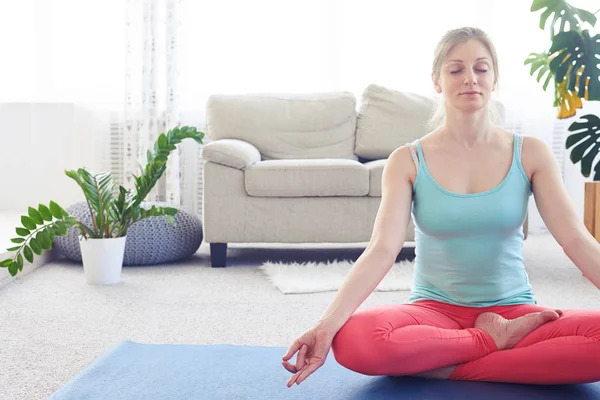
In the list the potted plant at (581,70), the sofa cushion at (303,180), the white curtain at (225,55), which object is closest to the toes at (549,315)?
the potted plant at (581,70)

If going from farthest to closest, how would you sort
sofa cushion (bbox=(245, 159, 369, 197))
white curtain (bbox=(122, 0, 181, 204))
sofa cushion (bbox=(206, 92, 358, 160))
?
white curtain (bbox=(122, 0, 181, 204)) < sofa cushion (bbox=(206, 92, 358, 160)) < sofa cushion (bbox=(245, 159, 369, 197))

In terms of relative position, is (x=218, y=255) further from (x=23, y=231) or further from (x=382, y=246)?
(x=382, y=246)

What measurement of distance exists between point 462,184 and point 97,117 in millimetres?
3683

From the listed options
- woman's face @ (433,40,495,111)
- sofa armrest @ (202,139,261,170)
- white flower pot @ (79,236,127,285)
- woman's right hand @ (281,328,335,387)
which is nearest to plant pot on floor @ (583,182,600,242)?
sofa armrest @ (202,139,261,170)

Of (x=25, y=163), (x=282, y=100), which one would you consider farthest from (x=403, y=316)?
(x=25, y=163)

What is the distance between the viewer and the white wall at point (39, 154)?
4.82m

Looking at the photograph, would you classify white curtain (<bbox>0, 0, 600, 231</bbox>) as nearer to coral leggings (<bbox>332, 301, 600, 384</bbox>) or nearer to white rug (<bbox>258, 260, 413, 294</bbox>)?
white rug (<bbox>258, 260, 413, 294</bbox>)

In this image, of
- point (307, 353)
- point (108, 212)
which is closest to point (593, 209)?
point (108, 212)

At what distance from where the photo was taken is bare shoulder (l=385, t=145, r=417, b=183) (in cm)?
153

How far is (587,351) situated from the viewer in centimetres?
130

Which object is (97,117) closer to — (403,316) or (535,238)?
(535,238)

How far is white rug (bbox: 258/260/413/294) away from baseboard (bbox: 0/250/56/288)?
1012 millimetres

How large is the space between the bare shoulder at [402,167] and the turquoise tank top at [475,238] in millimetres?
17

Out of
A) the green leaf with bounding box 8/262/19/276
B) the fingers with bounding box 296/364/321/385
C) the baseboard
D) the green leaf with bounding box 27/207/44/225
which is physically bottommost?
the baseboard
